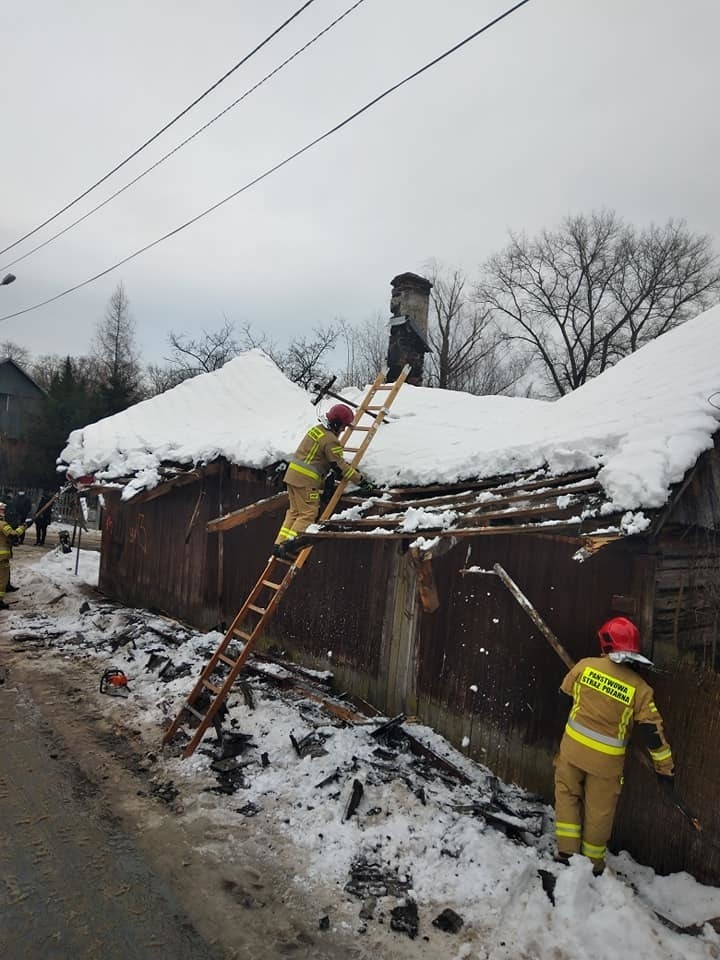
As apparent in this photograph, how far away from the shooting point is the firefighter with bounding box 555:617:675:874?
13.6 ft

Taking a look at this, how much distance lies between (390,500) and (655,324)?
27339 mm

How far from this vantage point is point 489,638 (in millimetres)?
5871

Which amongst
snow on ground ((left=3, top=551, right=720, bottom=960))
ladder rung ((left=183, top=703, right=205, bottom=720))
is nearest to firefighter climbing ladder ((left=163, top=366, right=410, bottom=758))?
ladder rung ((left=183, top=703, right=205, bottom=720))

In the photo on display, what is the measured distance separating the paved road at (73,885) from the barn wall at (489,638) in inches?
124

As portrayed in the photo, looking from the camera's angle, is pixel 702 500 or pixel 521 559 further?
pixel 521 559

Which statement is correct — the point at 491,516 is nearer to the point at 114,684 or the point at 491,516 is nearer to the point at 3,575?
the point at 114,684

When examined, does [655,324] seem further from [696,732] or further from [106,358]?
[106,358]

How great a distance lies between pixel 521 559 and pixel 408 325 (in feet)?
22.6

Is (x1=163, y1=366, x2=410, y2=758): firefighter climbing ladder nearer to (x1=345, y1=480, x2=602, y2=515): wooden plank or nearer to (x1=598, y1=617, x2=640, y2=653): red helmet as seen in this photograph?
(x1=345, y1=480, x2=602, y2=515): wooden plank

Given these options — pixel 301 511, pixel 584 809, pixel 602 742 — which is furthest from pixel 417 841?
pixel 301 511

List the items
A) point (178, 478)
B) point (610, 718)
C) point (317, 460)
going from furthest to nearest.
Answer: point (178, 478) < point (317, 460) < point (610, 718)

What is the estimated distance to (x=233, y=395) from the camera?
1327 cm

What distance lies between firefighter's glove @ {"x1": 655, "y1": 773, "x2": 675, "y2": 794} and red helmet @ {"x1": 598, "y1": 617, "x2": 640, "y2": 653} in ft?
2.71

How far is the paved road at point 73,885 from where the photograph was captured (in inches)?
140
